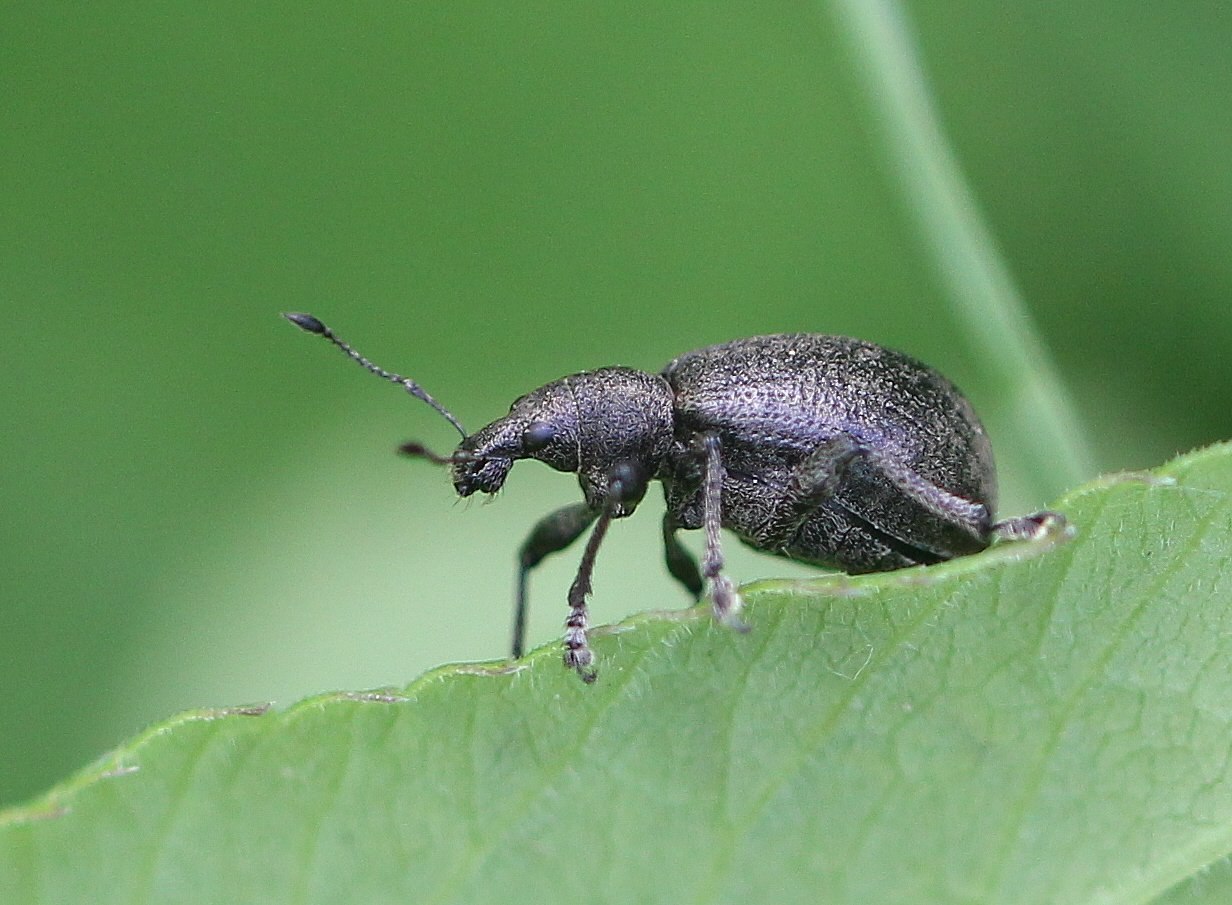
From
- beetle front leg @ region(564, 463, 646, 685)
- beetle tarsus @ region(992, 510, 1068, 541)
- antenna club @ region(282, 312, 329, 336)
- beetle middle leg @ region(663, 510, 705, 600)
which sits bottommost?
beetle middle leg @ region(663, 510, 705, 600)

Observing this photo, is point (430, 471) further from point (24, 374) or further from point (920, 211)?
point (920, 211)

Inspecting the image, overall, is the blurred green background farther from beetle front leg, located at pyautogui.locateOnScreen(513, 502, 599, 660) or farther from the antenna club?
the antenna club

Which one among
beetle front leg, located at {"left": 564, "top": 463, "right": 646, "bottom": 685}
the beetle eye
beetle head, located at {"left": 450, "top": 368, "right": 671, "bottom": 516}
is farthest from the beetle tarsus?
the beetle eye

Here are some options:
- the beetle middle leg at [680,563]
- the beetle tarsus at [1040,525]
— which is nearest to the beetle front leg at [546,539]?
the beetle middle leg at [680,563]

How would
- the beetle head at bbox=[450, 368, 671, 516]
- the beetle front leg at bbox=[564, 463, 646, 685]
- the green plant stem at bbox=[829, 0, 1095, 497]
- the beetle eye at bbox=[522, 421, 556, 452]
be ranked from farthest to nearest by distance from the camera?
the beetle head at bbox=[450, 368, 671, 516]
the beetle eye at bbox=[522, 421, 556, 452]
the green plant stem at bbox=[829, 0, 1095, 497]
the beetle front leg at bbox=[564, 463, 646, 685]

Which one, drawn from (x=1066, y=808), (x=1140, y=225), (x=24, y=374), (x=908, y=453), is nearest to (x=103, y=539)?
(x=24, y=374)

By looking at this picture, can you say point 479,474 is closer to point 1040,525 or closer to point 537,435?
point 537,435
